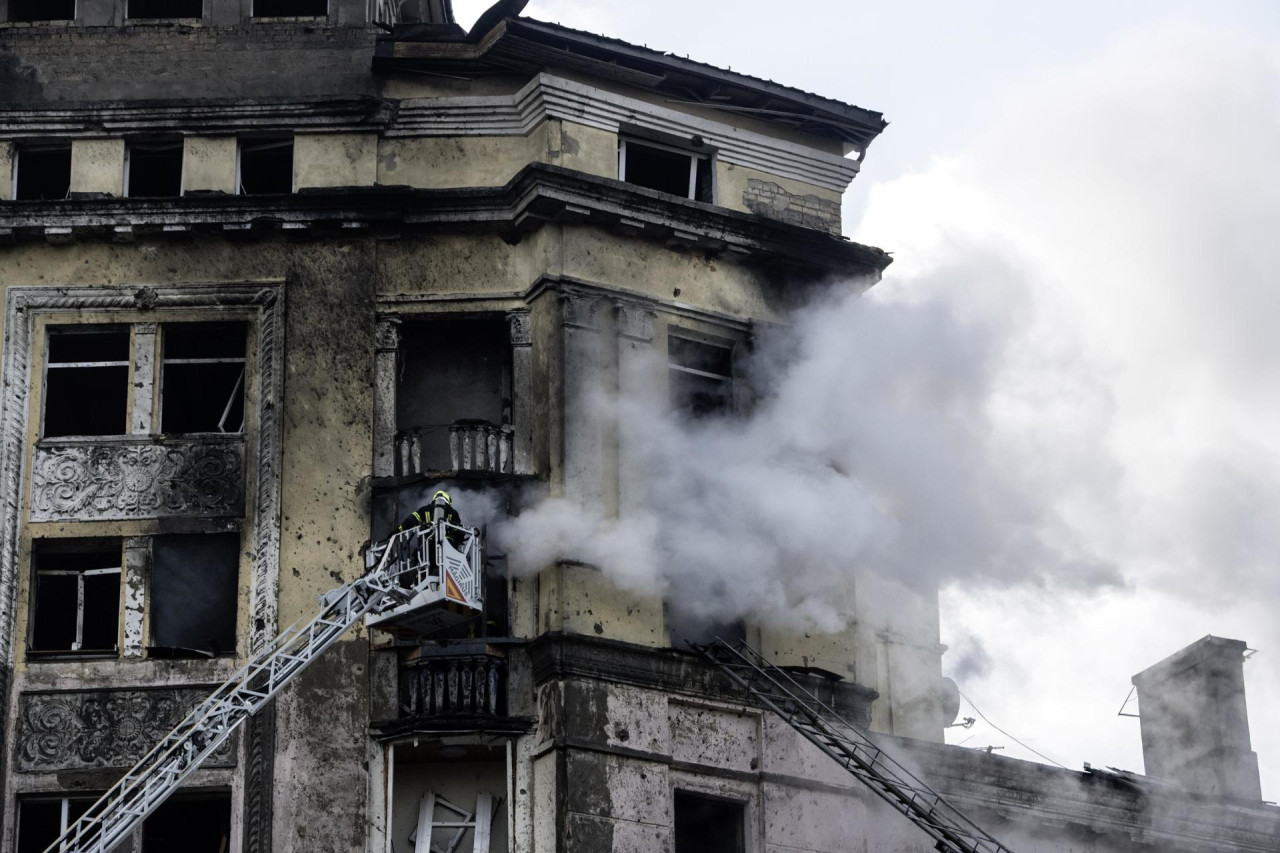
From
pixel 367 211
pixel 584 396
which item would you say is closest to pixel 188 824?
pixel 584 396

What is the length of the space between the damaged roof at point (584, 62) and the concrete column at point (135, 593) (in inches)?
312

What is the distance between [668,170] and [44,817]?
12.9 m

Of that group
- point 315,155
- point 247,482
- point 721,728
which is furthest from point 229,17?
point 721,728

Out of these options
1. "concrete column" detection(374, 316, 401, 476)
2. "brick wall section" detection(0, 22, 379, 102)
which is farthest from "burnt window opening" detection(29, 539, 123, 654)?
"brick wall section" detection(0, 22, 379, 102)

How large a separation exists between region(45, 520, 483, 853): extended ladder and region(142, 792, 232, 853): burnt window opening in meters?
1.35

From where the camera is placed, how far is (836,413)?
36875 millimetres

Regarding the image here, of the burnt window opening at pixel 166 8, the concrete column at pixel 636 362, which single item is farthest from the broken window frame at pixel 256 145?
the concrete column at pixel 636 362

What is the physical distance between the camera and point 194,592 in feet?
113

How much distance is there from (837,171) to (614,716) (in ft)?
33.1

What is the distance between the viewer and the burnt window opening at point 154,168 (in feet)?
121

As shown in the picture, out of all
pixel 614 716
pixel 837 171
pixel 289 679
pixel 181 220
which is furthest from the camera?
pixel 837 171

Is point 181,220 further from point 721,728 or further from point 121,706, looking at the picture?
point 721,728

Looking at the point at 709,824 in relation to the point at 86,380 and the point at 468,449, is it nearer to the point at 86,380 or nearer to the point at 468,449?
the point at 468,449

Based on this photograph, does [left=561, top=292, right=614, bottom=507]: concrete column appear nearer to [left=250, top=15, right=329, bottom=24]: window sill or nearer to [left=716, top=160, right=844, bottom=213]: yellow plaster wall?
[left=716, top=160, right=844, bottom=213]: yellow plaster wall
